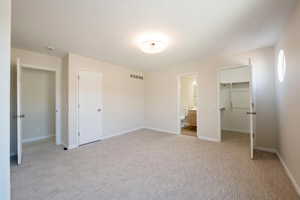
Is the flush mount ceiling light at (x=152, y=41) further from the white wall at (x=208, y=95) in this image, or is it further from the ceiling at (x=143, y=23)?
the white wall at (x=208, y=95)

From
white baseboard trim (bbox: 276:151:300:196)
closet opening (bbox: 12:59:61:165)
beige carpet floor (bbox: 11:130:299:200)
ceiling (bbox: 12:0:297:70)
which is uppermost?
ceiling (bbox: 12:0:297:70)

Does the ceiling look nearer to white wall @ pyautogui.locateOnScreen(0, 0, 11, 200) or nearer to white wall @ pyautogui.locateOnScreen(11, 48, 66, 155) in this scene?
white wall @ pyautogui.locateOnScreen(11, 48, 66, 155)

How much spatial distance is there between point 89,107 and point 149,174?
2652mm

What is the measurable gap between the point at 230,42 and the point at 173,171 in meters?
2.90

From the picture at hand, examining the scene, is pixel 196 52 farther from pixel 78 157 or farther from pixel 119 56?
pixel 78 157

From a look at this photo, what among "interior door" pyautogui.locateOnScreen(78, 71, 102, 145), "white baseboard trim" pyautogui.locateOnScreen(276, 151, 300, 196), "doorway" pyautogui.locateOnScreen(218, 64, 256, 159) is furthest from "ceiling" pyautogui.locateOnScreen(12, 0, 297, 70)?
"white baseboard trim" pyautogui.locateOnScreen(276, 151, 300, 196)

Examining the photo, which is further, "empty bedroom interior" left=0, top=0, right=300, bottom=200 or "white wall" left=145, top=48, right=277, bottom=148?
"white wall" left=145, top=48, right=277, bottom=148

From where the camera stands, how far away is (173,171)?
8.07 feet

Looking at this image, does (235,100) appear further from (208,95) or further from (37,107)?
(37,107)

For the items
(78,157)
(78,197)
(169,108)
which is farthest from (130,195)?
(169,108)

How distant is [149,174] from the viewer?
237 cm

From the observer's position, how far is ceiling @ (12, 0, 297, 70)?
1.78 metres

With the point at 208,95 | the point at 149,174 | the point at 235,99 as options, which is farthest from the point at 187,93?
the point at 149,174

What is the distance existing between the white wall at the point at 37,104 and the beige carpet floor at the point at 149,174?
42.3 inches
